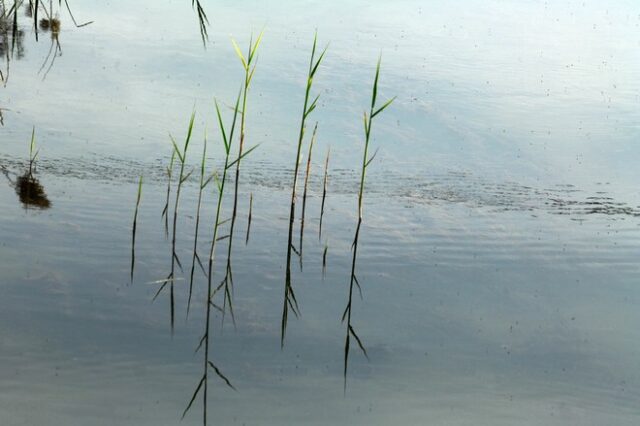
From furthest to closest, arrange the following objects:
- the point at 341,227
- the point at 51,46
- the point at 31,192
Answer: the point at 51,46
the point at 31,192
the point at 341,227

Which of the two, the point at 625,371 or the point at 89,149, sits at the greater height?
the point at 89,149

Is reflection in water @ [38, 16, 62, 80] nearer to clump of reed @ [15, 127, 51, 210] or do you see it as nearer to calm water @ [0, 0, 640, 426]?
calm water @ [0, 0, 640, 426]

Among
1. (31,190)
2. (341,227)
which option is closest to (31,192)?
(31,190)

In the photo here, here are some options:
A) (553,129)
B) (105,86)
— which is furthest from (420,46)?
(105,86)

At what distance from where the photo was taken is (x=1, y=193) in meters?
9.44

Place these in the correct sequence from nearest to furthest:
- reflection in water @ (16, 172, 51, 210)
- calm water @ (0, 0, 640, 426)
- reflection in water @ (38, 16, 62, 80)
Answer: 1. calm water @ (0, 0, 640, 426)
2. reflection in water @ (16, 172, 51, 210)
3. reflection in water @ (38, 16, 62, 80)

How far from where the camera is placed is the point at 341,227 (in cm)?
936

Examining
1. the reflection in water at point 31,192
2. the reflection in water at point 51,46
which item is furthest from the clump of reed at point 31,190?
the reflection in water at point 51,46

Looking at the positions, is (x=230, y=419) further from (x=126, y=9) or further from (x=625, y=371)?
(x=126, y=9)

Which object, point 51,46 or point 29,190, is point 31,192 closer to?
point 29,190

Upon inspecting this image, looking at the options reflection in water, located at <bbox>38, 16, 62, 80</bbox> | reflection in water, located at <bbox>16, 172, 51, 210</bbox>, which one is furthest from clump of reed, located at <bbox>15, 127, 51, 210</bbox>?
reflection in water, located at <bbox>38, 16, 62, 80</bbox>

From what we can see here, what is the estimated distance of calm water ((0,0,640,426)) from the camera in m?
6.42

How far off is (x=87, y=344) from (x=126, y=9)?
35.1ft

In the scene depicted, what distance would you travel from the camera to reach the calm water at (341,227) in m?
6.42
